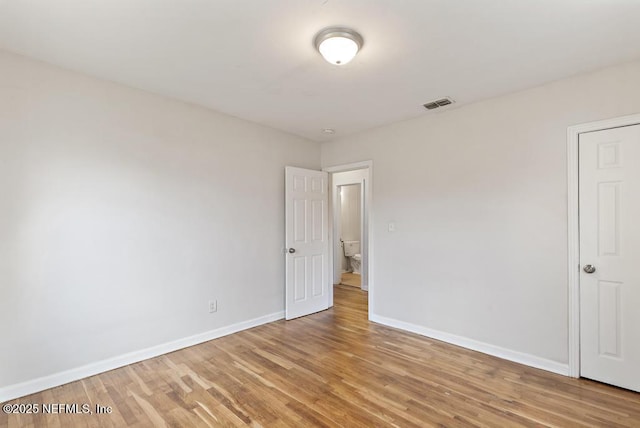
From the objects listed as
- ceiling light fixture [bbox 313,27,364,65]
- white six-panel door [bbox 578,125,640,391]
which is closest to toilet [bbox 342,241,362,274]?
white six-panel door [bbox 578,125,640,391]

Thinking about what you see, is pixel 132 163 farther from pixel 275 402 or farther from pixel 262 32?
pixel 275 402

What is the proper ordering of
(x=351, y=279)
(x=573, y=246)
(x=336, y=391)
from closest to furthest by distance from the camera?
(x=336, y=391) → (x=573, y=246) → (x=351, y=279)

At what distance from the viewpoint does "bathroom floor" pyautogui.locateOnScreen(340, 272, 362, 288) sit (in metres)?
6.43

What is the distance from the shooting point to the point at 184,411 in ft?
7.08

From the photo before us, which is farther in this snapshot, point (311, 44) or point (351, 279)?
point (351, 279)

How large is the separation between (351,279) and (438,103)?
4.55 meters

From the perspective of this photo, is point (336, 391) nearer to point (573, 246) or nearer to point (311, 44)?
point (573, 246)

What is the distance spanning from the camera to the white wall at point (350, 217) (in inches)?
295

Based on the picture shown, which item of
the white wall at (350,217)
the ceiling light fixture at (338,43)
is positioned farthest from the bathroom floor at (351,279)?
the ceiling light fixture at (338,43)

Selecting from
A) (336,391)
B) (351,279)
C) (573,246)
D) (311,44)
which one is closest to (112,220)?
(311,44)

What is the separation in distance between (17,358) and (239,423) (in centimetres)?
183

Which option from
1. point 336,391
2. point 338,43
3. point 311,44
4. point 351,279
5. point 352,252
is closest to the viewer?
point 338,43

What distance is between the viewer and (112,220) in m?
2.77

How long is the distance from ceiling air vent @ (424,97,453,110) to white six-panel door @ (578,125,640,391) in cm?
119
